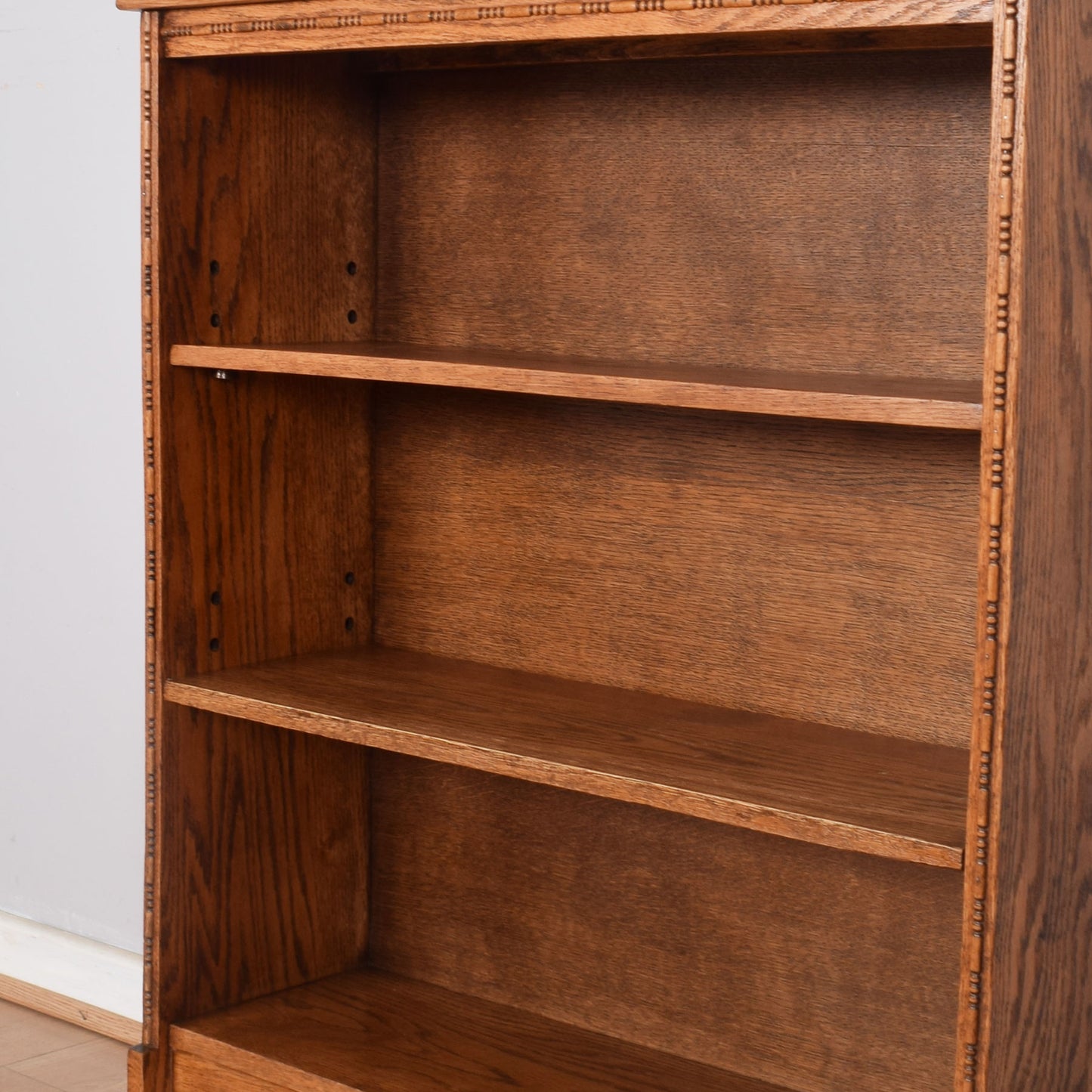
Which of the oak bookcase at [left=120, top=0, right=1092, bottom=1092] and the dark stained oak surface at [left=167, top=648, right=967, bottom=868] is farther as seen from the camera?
the oak bookcase at [left=120, top=0, right=1092, bottom=1092]

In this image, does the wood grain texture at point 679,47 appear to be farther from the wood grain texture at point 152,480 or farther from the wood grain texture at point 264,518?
the wood grain texture at point 264,518

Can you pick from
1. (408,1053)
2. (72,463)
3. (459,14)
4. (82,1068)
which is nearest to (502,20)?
(459,14)

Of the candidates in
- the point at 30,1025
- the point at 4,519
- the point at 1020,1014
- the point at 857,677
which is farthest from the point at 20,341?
the point at 1020,1014

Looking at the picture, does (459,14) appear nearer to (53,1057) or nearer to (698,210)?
(698,210)

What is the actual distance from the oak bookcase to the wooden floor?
565 mm

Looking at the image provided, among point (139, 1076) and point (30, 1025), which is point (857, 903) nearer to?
point (139, 1076)

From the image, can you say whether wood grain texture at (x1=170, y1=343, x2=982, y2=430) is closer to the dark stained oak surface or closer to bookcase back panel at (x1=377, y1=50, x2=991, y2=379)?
bookcase back panel at (x1=377, y1=50, x2=991, y2=379)

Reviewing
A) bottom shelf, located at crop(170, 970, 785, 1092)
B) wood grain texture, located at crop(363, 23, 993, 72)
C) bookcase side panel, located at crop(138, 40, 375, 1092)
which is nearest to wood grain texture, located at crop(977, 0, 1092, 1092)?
wood grain texture, located at crop(363, 23, 993, 72)

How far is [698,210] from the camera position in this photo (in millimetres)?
1995

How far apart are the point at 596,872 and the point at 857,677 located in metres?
0.49

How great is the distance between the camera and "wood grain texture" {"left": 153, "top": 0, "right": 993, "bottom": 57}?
1.45m

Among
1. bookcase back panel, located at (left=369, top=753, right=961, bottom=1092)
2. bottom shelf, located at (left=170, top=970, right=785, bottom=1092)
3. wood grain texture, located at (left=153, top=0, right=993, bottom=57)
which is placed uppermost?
wood grain texture, located at (left=153, top=0, right=993, bottom=57)

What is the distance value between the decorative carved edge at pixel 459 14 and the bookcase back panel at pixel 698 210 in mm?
364

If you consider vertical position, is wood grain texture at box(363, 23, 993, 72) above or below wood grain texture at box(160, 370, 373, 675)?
above
